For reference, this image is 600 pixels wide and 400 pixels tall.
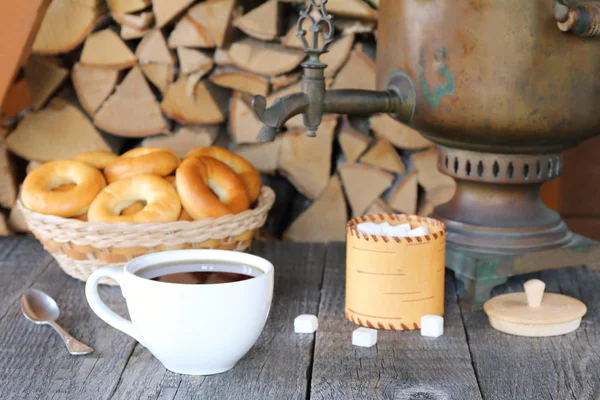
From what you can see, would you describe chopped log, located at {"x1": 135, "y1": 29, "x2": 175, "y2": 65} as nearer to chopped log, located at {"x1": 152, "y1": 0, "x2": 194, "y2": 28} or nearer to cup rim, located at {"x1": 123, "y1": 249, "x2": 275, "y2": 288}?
chopped log, located at {"x1": 152, "y1": 0, "x2": 194, "y2": 28}

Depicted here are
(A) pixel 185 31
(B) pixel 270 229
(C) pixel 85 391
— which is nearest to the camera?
(C) pixel 85 391

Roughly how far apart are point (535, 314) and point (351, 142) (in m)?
0.57

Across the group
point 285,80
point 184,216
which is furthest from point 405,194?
point 184,216

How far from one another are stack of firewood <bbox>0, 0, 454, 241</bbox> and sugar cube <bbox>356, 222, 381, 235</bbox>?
45 cm

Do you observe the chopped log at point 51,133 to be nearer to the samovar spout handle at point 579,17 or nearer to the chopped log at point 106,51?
the chopped log at point 106,51

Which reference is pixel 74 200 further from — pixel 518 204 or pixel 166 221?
pixel 518 204

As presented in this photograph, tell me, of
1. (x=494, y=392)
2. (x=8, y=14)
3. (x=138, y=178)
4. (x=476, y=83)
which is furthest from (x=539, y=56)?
(x=8, y=14)

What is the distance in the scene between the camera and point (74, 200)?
1.15m

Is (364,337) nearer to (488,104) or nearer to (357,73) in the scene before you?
(488,104)

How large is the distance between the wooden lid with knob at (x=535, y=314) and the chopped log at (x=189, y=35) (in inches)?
27.1

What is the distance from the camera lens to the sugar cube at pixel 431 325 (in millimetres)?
1010

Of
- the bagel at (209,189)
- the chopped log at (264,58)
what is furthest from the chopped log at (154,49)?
the bagel at (209,189)

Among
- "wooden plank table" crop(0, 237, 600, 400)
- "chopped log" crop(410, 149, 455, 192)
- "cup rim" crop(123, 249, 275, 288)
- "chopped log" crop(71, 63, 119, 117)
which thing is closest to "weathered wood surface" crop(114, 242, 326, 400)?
"wooden plank table" crop(0, 237, 600, 400)

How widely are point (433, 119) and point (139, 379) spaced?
53cm
